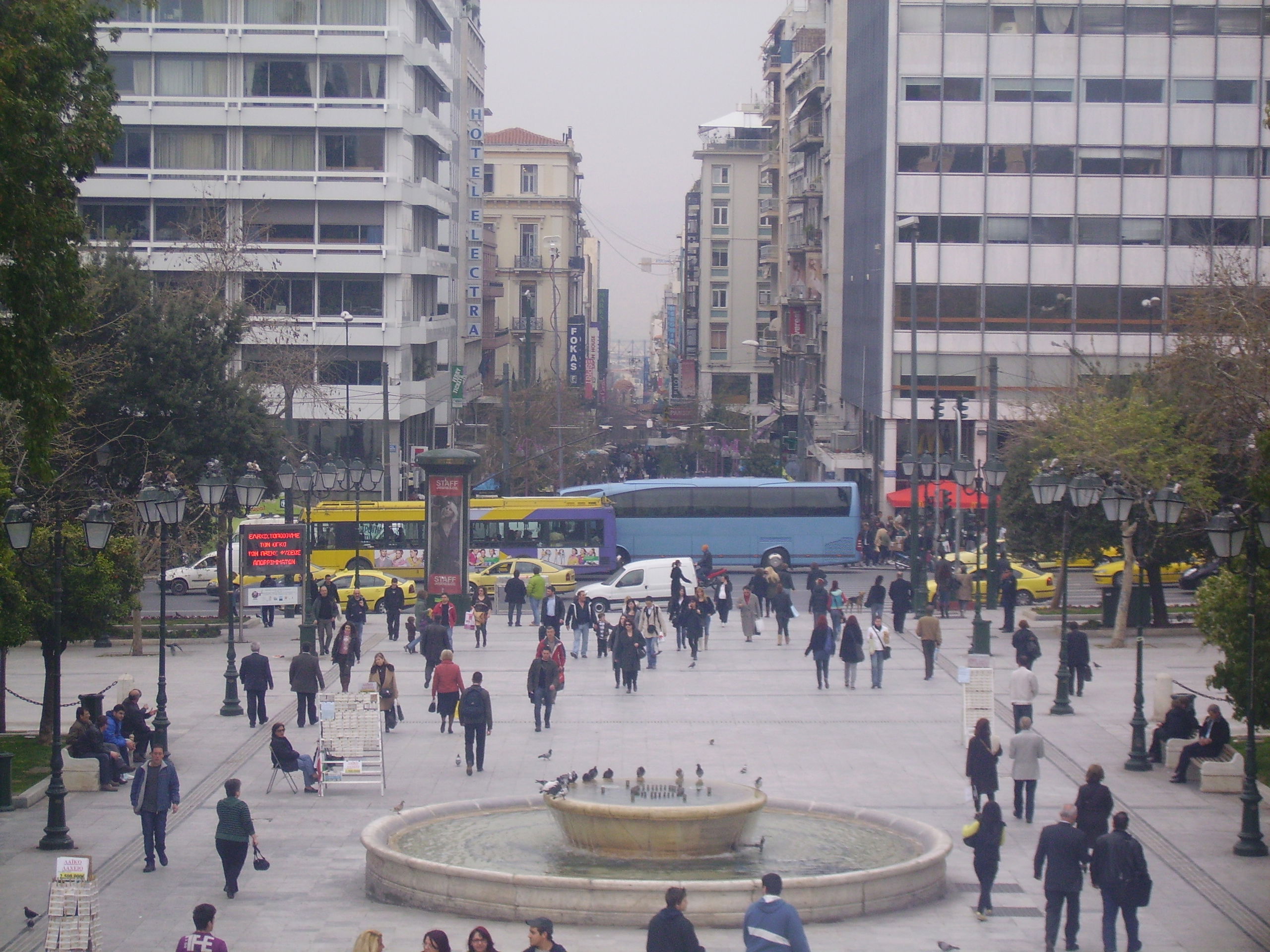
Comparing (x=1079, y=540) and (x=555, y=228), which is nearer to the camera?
(x=1079, y=540)

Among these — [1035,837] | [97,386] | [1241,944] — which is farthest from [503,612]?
[1241,944]

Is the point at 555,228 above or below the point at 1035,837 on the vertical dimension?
above

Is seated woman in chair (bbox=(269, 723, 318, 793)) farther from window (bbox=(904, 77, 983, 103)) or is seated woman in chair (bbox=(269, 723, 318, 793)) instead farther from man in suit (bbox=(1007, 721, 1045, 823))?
window (bbox=(904, 77, 983, 103))

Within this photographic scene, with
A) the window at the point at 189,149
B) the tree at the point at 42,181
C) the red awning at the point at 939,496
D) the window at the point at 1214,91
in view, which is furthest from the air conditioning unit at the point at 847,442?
the tree at the point at 42,181

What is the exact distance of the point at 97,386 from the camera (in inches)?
1227

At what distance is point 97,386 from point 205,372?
13.7ft

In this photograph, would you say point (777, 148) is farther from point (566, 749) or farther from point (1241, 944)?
point (1241, 944)

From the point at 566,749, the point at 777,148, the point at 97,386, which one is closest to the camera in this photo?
the point at 566,749

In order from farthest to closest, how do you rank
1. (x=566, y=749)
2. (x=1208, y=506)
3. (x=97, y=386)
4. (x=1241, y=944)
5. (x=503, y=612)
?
(x=503, y=612)
(x=97, y=386)
(x=1208, y=506)
(x=566, y=749)
(x=1241, y=944)

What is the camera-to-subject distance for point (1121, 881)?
12.9 metres

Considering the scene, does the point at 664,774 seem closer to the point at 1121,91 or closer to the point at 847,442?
the point at 1121,91

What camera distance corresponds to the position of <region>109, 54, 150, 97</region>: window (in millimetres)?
56750

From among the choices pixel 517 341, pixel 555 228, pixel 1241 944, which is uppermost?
pixel 555 228

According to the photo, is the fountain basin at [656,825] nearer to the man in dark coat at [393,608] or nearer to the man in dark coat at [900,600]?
the man in dark coat at [900,600]
